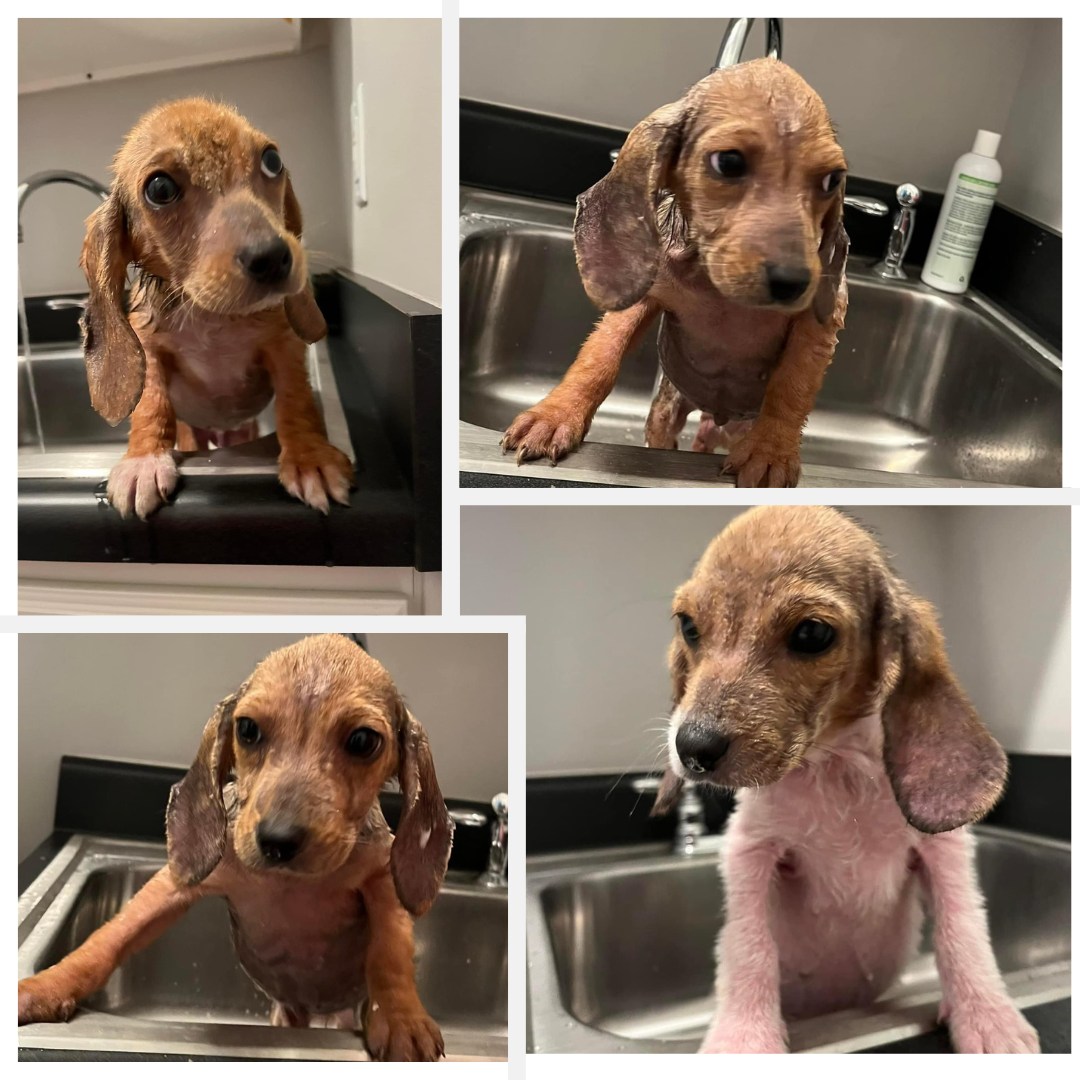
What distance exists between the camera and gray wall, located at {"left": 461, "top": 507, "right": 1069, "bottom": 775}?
2.83ft

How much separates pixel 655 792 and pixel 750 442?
1.56ft

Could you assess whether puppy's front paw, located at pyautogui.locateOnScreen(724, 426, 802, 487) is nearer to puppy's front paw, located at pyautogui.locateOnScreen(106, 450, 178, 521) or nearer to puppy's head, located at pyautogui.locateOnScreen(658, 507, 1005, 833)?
puppy's head, located at pyautogui.locateOnScreen(658, 507, 1005, 833)

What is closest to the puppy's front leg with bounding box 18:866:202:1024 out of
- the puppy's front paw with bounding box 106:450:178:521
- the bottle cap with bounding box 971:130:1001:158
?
the puppy's front paw with bounding box 106:450:178:521

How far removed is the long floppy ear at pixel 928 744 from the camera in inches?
31.6

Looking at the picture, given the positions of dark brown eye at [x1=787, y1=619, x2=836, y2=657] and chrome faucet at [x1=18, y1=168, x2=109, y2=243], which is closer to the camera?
dark brown eye at [x1=787, y1=619, x2=836, y2=657]

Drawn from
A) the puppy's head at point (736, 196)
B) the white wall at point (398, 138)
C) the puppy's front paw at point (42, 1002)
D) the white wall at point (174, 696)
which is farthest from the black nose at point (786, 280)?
the puppy's front paw at point (42, 1002)

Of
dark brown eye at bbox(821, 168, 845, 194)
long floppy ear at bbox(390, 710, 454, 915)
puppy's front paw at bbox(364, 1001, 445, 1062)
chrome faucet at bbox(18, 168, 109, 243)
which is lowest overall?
puppy's front paw at bbox(364, 1001, 445, 1062)

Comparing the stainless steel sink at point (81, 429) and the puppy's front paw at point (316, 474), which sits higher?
the stainless steel sink at point (81, 429)

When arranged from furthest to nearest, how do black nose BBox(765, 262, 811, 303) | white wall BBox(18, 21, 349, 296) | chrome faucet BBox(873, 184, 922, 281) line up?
chrome faucet BBox(873, 184, 922, 281) < white wall BBox(18, 21, 349, 296) < black nose BBox(765, 262, 811, 303)

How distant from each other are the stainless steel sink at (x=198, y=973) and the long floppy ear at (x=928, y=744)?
493 millimetres

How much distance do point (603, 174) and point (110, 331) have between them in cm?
51

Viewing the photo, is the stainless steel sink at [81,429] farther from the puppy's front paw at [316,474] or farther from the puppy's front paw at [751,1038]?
the puppy's front paw at [751,1038]

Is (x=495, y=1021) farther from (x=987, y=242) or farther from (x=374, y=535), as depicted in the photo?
(x=987, y=242)

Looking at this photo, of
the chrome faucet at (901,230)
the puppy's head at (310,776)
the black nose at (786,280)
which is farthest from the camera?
the chrome faucet at (901,230)
